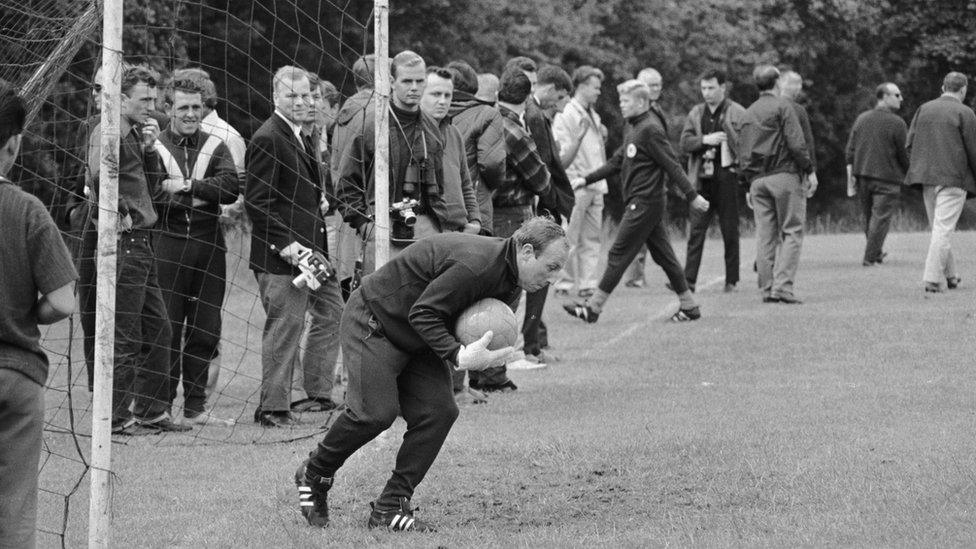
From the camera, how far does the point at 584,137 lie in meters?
14.7

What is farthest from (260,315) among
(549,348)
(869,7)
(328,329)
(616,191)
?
(869,7)

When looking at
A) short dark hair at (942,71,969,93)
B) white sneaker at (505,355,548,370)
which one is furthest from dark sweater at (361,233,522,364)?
short dark hair at (942,71,969,93)

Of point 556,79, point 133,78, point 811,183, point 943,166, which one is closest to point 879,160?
point 811,183

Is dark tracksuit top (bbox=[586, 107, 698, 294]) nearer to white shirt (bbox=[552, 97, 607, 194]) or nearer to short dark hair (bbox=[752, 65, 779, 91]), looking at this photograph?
white shirt (bbox=[552, 97, 607, 194])

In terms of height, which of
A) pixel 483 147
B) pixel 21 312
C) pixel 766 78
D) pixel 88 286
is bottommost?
pixel 88 286

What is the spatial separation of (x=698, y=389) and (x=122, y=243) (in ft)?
13.9

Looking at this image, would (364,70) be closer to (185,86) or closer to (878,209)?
(185,86)

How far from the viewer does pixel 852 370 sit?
10.8m

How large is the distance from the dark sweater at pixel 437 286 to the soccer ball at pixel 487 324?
0.04 m

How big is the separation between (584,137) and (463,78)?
170 inches

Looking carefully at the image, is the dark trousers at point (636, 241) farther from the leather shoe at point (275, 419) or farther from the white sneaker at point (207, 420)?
the white sneaker at point (207, 420)

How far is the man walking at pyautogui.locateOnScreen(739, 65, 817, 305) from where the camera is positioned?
50.3 ft

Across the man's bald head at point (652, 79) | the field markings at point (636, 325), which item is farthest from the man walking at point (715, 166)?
the field markings at point (636, 325)

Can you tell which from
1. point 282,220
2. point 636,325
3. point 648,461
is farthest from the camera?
point 636,325
